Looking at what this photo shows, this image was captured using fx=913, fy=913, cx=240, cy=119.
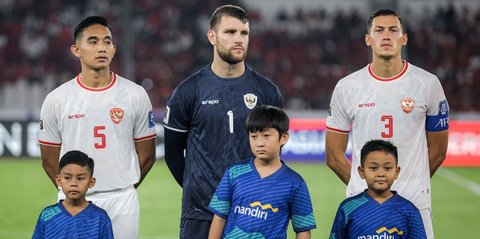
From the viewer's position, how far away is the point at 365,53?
2516 cm

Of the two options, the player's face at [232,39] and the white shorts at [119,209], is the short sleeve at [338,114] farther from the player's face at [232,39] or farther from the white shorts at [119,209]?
the white shorts at [119,209]

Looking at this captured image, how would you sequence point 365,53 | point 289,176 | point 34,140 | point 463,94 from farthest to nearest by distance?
1. point 365,53
2. point 463,94
3. point 34,140
4. point 289,176

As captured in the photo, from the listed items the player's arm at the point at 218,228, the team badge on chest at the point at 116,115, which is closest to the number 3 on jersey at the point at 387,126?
the player's arm at the point at 218,228

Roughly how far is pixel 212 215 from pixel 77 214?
888mm

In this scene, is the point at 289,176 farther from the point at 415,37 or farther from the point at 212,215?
the point at 415,37

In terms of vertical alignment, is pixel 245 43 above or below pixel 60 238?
above

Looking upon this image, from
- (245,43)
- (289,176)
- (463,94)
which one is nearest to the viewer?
(289,176)

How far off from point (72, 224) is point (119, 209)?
48cm

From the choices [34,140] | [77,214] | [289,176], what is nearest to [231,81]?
[289,176]

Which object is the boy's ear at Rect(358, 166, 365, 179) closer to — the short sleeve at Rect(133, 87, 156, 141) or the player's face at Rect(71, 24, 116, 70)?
the short sleeve at Rect(133, 87, 156, 141)

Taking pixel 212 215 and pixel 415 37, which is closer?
pixel 212 215

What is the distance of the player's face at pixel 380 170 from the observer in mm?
5406

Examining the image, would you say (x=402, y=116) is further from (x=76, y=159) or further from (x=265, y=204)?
(x=76, y=159)

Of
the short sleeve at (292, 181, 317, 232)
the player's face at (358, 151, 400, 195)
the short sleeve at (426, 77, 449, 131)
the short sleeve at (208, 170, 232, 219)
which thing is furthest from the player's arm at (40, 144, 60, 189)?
the short sleeve at (426, 77, 449, 131)
